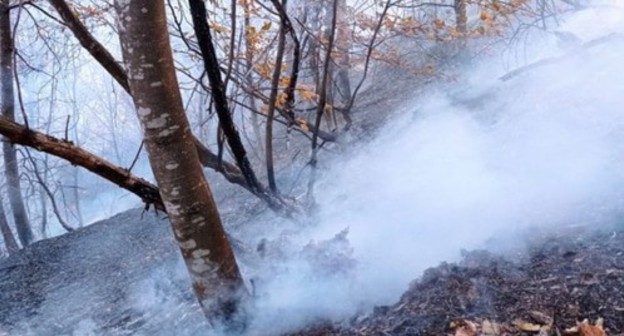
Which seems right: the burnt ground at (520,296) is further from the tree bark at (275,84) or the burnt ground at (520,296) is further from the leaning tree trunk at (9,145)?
the leaning tree trunk at (9,145)

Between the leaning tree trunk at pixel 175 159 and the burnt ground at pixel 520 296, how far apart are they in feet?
1.78

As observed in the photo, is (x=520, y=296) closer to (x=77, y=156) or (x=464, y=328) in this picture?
(x=464, y=328)

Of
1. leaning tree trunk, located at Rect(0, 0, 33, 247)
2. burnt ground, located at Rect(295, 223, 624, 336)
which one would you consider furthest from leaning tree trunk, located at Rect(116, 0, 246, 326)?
leaning tree trunk, located at Rect(0, 0, 33, 247)

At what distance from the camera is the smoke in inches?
130

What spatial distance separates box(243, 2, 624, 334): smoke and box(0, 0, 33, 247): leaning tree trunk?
381 cm

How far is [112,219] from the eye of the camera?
7.33 metres

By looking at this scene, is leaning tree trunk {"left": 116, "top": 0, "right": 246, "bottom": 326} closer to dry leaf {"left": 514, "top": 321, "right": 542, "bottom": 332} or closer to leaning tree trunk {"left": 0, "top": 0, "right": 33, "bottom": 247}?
dry leaf {"left": 514, "top": 321, "right": 542, "bottom": 332}

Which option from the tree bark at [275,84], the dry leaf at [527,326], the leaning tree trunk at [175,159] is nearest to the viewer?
the dry leaf at [527,326]

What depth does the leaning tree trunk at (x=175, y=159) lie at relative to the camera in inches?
91.2

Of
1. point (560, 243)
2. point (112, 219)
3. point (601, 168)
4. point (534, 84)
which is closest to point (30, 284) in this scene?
point (112, 219)

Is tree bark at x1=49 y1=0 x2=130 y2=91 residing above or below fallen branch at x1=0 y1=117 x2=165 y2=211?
above

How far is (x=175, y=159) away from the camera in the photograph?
256 centimetres

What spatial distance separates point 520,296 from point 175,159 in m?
1.79

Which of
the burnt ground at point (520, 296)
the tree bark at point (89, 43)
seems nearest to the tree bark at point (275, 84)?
the tree bark at point (89, 43)
